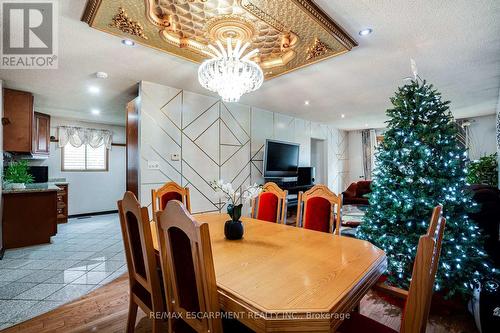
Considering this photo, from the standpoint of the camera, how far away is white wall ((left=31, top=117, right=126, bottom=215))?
5.74 metres

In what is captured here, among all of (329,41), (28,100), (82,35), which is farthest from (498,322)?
(28,100)

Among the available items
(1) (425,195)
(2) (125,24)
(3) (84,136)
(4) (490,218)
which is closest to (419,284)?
(1) (425,195)

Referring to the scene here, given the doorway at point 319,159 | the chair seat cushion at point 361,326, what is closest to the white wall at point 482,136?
the doorway at point 319,159

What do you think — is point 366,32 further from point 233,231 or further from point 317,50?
point 233,231

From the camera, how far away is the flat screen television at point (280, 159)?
506 cm

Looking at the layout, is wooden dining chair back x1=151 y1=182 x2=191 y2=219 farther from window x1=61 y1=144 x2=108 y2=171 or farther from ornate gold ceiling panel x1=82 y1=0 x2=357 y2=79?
window x1=61 y1=144 x2=108 y2=171

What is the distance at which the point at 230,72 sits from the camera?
2.06 metres

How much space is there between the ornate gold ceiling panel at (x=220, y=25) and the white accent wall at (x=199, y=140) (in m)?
1.31

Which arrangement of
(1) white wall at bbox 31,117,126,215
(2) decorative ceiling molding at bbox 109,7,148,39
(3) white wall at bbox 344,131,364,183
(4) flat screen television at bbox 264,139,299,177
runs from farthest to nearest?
(3) white wall at bbox 344,131,364,183, (1) white wall at bbox 31,117,126,215, (4) flat screen television at bbox 264,139,299,177, (2) decorative ceiling molding at bbox 109,7,148,39

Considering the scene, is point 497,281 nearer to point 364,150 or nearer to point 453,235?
point 453,235

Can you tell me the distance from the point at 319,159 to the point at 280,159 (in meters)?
2.78

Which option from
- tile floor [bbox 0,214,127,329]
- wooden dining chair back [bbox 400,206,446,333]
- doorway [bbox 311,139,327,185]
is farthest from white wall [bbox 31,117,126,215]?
wooden dining chair back [bbox 400,206,446,333]

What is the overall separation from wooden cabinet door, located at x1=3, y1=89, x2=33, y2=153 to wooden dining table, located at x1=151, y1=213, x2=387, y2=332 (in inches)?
161

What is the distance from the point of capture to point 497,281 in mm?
1979
